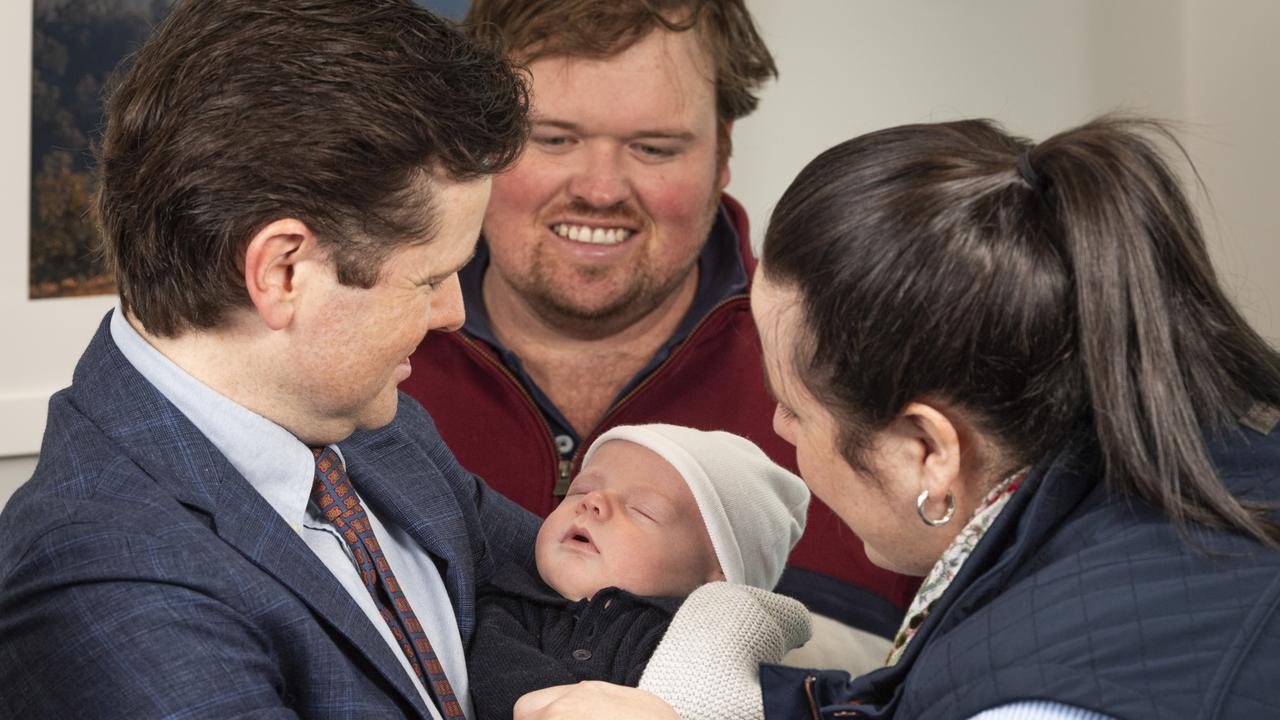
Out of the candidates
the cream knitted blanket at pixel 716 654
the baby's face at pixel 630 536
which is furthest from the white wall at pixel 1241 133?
the cream knitted blanket at pixel 716 654

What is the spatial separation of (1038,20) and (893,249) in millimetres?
2911

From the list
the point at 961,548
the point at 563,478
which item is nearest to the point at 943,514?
the point at 961,548

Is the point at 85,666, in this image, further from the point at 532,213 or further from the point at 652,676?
the point at 532,213

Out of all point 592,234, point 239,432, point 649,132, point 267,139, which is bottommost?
point 592,234

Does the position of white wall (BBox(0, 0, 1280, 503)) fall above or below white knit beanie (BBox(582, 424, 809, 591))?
above

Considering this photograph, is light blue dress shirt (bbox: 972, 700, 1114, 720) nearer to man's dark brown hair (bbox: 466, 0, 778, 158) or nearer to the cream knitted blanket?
the cream knitted blanket

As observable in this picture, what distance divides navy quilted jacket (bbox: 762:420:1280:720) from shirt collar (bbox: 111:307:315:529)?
67 cm

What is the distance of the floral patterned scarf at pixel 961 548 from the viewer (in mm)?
1447

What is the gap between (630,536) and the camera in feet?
7.17

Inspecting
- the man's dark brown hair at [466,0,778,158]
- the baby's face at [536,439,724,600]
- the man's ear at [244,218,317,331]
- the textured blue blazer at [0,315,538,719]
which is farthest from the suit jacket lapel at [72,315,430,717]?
the man's dark brown hair at [466,0,778,158]

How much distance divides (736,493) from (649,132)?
2.91 ft

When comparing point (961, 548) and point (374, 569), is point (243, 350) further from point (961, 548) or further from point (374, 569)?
point (961, 548)

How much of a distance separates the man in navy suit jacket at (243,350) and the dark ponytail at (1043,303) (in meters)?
0.43

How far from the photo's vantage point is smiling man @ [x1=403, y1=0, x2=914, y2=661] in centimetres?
273
